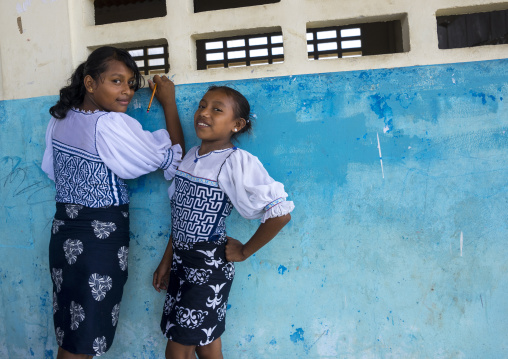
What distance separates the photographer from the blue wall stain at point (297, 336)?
192cm

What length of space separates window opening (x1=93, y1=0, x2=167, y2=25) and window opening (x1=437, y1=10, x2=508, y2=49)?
376 centimetres

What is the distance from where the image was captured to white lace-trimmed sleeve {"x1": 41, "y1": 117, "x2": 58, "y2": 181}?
186 cm

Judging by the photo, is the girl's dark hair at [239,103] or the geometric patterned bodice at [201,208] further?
the girl's dark hair at [239,103]

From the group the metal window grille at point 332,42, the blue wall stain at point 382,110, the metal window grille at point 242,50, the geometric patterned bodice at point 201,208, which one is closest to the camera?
the geometric patterned bodice at point 201,208

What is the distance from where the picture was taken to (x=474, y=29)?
415 cm

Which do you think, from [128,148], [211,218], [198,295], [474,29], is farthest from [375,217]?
[474,29]

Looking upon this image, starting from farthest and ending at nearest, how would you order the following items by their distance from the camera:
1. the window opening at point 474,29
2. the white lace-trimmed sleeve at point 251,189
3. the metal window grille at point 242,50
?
the metal window grille at point 242,50
the window opening at point 474,29
the white lace-trimmed sleeve at point 251,189

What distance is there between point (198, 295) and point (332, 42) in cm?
392

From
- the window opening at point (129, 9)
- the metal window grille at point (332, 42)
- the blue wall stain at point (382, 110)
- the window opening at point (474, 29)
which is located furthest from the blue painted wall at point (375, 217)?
the window opening at point (129, 9)

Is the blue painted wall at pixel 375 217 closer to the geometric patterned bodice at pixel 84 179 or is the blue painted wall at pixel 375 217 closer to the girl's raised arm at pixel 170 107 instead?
the girl's raised arm at pixel 170 107

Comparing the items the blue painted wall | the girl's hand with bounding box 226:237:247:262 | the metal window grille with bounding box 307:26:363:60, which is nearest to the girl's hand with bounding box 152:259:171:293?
the blue painted wall

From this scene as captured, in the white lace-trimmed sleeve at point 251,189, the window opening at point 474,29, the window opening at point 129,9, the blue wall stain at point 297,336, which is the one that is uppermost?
the window opening at point 129,9

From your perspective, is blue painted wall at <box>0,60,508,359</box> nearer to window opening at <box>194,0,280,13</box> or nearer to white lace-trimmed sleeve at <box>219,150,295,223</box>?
white lace-trimmed sleeve at <box>219,150,295,223</box>

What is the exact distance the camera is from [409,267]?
186 centimetres
